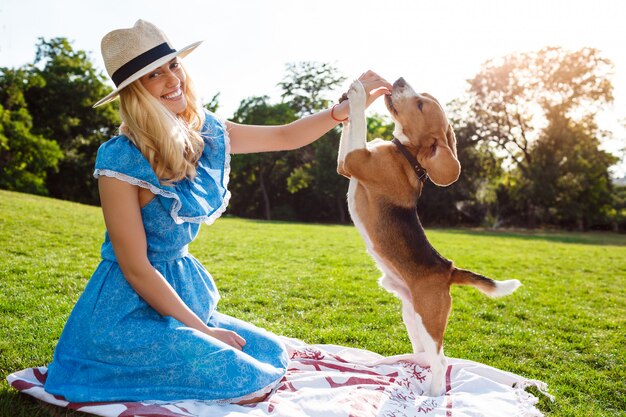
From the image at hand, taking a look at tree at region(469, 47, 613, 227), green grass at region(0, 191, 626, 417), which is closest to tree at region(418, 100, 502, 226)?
tree at region(469, 47, 613, 227)

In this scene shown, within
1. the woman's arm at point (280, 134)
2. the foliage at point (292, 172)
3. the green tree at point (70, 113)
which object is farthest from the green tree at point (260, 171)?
the woman's arm at point (280, 134)

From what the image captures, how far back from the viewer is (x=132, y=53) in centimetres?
295

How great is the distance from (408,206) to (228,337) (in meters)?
1.61

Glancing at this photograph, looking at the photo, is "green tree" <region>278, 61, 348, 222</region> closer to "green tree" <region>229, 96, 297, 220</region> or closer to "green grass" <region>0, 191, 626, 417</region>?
"green tree" <region>229, 96, 297, 220</region>

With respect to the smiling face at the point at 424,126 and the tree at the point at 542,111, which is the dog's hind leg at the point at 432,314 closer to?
the smiling face at the point at 424,126

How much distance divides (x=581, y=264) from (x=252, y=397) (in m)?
13.6

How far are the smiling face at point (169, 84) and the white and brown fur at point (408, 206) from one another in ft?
3.82

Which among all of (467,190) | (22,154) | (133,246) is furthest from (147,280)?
(467,190)

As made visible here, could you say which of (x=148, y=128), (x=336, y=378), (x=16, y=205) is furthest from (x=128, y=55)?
(x=16, y=205)

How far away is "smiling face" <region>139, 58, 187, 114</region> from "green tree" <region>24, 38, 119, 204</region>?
33381 millimetres

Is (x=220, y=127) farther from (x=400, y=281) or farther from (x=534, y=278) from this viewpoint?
(x=534, y=278)

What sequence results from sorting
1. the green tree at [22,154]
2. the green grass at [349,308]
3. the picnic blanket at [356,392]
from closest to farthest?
1. the picnic blanket at [356,392]
2. the green grass at [349,308]
3. the green tree at [22,154]

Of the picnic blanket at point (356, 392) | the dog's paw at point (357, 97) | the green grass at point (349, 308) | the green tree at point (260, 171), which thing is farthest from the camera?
the green tree at point (260, 171)

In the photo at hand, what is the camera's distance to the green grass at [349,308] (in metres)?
4.54
